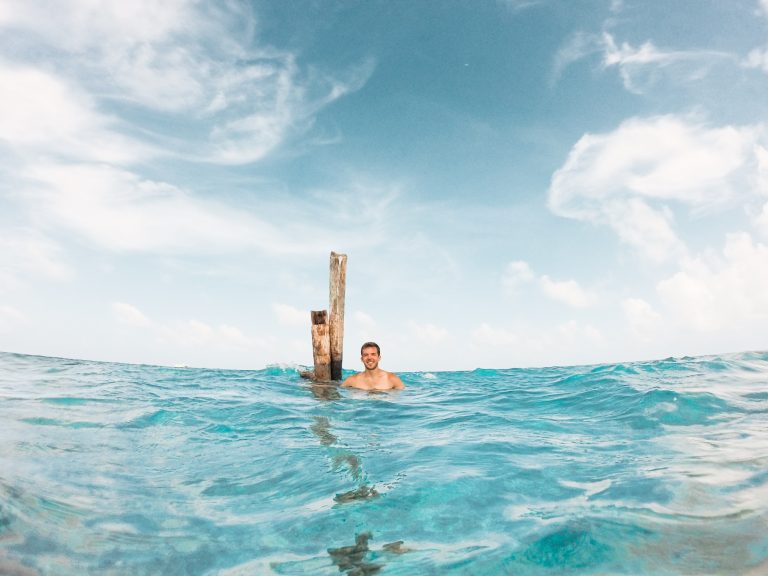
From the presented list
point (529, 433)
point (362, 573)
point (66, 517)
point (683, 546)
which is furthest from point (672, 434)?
point (66, 517)

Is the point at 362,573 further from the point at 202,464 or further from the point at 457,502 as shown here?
the point at 202,464

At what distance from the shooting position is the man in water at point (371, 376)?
40.6ft

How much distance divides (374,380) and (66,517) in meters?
9.16

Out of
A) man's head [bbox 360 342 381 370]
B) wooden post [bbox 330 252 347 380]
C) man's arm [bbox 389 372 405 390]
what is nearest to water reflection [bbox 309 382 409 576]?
man's head [bbox 360 342 381 370]

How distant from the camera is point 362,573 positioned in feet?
10.4

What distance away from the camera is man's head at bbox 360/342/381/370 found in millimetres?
12352

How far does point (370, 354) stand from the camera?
487 inches

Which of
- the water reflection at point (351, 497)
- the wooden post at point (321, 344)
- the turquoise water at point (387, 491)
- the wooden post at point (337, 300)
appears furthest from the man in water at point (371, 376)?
the water reflection at point (351, 497)

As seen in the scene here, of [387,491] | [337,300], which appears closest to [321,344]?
[337,300]

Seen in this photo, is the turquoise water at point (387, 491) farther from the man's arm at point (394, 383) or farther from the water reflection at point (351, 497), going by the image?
the man's arm at point (394, 383)

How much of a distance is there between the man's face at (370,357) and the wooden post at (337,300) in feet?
4.92

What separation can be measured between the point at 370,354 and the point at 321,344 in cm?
189

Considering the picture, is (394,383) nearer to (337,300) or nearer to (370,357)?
(370,357)

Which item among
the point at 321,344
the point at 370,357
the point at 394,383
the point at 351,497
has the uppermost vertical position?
the point at 321,344
